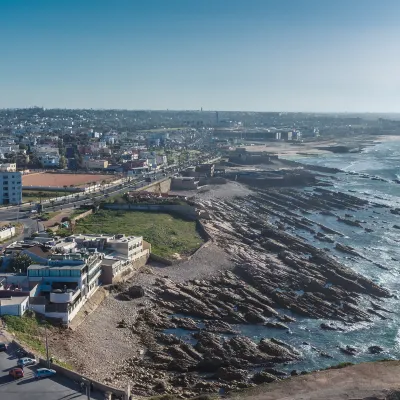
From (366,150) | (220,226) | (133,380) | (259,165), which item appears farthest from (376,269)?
(366,150)

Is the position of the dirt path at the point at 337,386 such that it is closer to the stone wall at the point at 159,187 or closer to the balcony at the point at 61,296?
the balcony at the point at 61,296

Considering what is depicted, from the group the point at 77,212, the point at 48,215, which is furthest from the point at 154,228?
the point at 48,215

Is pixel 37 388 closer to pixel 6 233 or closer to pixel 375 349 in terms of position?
pixel 375 349

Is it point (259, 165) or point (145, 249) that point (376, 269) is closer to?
point (145, 249)

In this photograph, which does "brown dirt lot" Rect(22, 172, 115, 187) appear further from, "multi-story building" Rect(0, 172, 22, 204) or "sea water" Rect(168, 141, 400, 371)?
"sea water" Rect(168, 141, 400, 371)

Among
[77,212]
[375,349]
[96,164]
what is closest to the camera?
[375,349]

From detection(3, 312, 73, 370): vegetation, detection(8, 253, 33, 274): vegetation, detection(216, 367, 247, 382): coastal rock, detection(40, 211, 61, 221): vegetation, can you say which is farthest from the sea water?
detection(40, 211, 61, 221): vegetation
